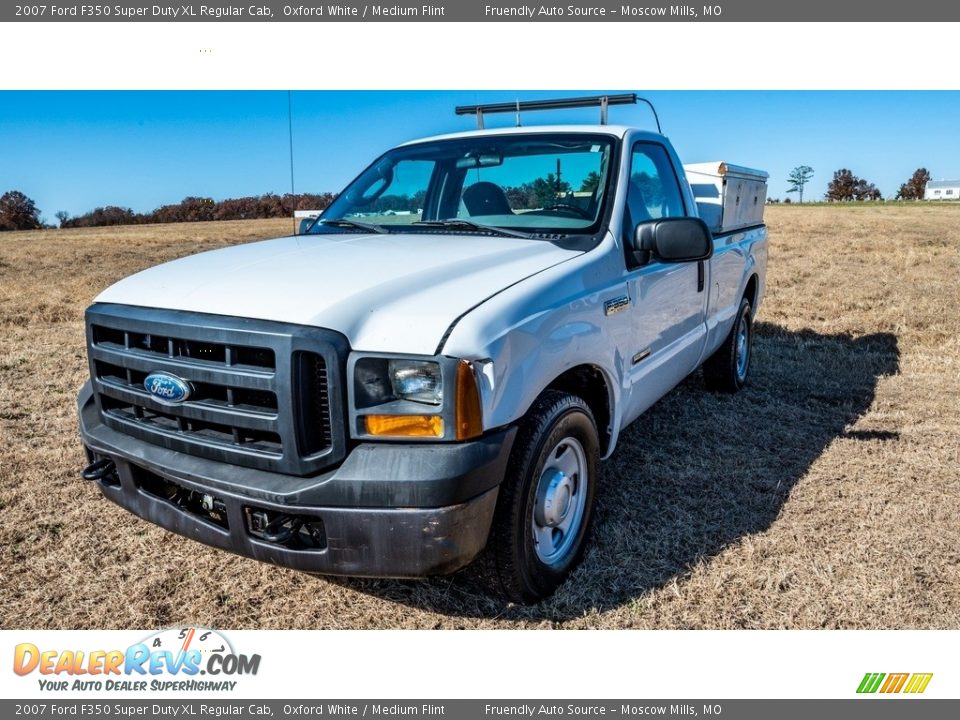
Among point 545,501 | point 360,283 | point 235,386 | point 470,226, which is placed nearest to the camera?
point 235,386

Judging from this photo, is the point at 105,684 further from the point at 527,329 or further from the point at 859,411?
the point at 859,411

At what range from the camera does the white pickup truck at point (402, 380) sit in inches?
93.3

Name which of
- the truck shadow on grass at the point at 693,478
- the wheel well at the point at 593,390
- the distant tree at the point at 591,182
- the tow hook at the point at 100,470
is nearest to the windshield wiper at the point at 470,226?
the distant tree at the point at 591,182

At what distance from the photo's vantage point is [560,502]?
2.98 metres

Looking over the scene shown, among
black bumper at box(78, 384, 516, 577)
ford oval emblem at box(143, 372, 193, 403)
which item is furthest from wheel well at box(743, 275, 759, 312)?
ford oval emblem at box(143, 372, 193, 403)

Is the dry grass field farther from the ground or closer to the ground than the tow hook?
closer to the ground

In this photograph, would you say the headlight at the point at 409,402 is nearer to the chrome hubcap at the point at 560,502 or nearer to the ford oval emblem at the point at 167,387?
the chrome hubcap at the point at 560,502

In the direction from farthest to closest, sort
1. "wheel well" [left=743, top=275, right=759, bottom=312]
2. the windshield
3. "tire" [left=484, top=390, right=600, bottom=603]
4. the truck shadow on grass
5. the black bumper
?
"wheel well" [left=743, top=275, right=759, bottom=312] → the windshield → the truck shadow on grass → "tire" [left=484, top=390, right=600, bottom=603] → the black bumper

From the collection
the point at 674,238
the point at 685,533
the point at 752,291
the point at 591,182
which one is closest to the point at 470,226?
the point at 591,182

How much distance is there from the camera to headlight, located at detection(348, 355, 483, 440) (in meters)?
2.35

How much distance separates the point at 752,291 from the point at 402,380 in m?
4.81

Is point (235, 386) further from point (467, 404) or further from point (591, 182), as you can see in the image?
point (591, 182)

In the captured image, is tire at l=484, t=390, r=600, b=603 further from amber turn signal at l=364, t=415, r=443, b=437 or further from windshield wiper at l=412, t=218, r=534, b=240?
windshield wiper at l=412, t=218, r=534, b=240

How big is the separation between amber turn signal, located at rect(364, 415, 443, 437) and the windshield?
4.63 feet
